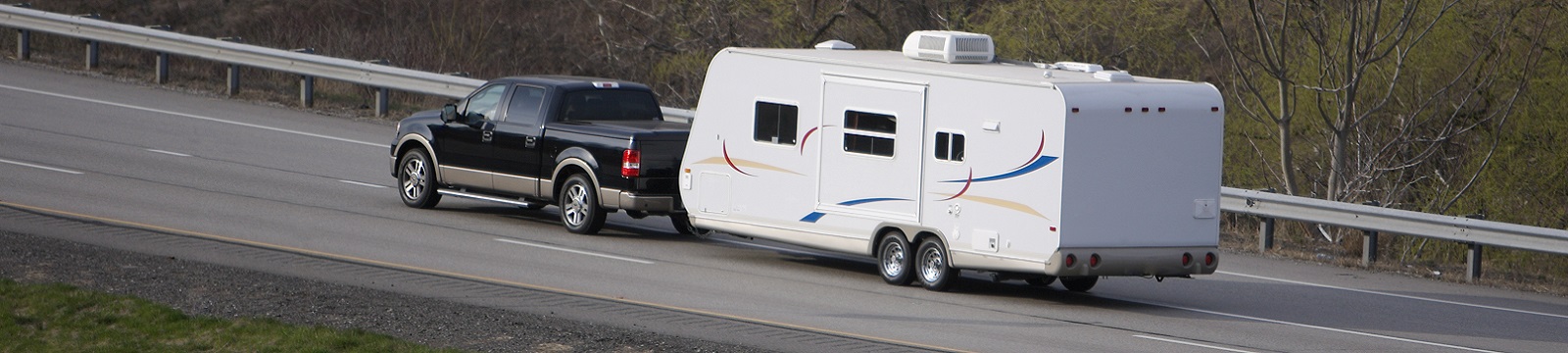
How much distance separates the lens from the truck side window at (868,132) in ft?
49.5

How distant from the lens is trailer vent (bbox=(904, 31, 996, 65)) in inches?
606

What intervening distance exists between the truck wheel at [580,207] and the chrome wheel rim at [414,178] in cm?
202

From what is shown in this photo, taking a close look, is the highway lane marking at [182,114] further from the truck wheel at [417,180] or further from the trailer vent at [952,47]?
the trailer vent at [952,47]

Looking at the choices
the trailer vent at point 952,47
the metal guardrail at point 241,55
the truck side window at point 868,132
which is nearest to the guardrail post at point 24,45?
the metal guardrail at point 241,55

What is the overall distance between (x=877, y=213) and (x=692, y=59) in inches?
661

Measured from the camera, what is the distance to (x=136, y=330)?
36.3 feet

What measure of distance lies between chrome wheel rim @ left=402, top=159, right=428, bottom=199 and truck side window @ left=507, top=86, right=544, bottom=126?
1.32m

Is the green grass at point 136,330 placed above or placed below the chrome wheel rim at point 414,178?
below

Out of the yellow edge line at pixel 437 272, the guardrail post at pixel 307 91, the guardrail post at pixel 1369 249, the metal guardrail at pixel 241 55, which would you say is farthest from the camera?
the guardrail post at pixel 307 91

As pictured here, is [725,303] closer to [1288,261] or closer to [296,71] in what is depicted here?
[1288,261]

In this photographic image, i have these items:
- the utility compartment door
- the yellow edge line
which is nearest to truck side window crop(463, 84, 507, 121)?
the yellow edge line

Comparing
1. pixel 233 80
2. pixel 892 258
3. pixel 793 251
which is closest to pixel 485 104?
pixel 793 251

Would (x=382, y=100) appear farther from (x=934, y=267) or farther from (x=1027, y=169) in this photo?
(x=1027, y=169)

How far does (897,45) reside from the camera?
101 ft
